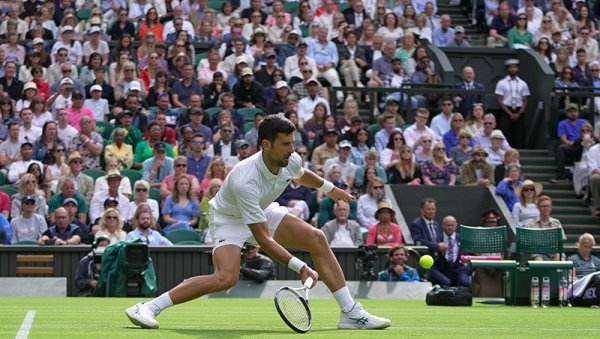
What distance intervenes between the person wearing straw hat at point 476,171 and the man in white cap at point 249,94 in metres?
3.75

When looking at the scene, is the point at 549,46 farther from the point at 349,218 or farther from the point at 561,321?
the point at 561,321

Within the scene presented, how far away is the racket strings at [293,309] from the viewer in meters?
9.52

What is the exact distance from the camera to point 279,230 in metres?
10.3

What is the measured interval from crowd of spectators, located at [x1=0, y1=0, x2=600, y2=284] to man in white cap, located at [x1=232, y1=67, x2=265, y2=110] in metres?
0.02

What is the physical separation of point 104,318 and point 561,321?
13.4 ft

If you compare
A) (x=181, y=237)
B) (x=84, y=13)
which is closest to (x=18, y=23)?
(x=84, y=13)

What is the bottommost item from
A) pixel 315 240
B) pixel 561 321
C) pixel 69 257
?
pixel 69 257

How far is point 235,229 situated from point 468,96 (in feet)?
48.8

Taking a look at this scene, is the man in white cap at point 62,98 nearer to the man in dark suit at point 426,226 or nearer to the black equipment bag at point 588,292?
the man in dark suit at point 426,226

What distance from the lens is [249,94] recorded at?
23.5m

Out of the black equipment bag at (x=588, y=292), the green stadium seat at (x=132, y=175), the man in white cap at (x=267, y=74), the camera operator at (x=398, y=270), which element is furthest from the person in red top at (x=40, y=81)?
the black equipment bag at (x=588, y=292)

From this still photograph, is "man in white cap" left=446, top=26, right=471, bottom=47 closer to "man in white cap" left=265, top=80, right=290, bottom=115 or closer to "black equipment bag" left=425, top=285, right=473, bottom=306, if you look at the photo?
"man in white cap" left=265, top=80, right=290, bottom=115

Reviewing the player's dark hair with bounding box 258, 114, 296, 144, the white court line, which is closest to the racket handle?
the player's dark hair with bounding box 258, 114, 296, 144

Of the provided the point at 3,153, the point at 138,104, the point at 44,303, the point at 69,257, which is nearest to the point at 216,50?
the point at 138,104
